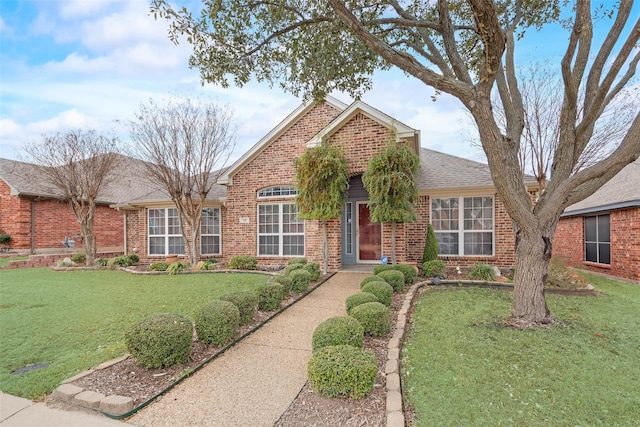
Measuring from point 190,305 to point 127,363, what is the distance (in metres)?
3.00

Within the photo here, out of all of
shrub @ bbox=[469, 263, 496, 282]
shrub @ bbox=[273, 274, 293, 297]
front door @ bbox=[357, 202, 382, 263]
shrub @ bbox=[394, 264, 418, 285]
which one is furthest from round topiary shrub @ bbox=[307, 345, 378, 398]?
front door @ bbox=[357, 202, 382, 263]

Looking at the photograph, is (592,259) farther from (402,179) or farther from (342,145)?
(342,145)

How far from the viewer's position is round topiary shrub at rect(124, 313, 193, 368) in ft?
12.1

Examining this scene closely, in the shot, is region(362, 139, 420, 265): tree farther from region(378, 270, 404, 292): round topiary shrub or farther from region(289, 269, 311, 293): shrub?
region(289, 269, 311, 293): shrub

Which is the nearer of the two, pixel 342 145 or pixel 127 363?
pixel 127 363

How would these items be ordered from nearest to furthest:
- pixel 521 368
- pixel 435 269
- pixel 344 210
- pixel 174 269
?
pixel 521 368 < pixel 435 269 < pixel 174 269 < pixel 344 210

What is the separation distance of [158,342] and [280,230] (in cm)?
853

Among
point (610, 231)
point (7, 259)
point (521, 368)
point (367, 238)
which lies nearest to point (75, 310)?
point (521, 368)

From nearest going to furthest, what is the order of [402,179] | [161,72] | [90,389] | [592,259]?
[90,389] → [402,179] → [161,72] → [592,259]

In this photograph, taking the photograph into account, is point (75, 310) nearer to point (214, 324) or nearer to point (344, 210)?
point (214, 324)

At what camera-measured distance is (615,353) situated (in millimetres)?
4332

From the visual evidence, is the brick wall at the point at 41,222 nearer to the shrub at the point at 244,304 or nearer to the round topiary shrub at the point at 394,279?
the shrub at the point at 244,304

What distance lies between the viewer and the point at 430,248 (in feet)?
34.2

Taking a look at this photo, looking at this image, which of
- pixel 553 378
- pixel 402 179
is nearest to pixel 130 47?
pixel 402 179
